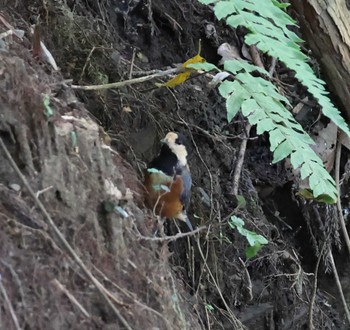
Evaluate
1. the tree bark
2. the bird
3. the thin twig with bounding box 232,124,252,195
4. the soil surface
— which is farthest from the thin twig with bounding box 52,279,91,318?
the tree bark

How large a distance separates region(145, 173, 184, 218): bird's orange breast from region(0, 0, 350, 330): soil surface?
0.05 metres

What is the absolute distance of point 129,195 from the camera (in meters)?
1.59

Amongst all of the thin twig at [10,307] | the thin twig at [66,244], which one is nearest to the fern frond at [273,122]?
the thin twig at [66,244]

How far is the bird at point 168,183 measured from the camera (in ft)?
5.84

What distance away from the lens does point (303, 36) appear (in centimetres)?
290

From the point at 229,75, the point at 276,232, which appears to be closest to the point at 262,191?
the point at 276,232

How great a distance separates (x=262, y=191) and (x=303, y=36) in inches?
33.5

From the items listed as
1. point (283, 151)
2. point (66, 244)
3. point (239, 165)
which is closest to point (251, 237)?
point (283, 151)

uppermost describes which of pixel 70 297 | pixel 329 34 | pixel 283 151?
pixel 329 34

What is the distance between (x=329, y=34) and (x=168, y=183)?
1.39m

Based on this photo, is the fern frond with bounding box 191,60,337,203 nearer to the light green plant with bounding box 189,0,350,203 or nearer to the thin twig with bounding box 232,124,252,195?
the light green plant with bounding box 189,0,350,203

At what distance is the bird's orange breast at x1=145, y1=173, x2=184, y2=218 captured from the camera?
178 centimetres

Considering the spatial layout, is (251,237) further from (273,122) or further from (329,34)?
(329,34)

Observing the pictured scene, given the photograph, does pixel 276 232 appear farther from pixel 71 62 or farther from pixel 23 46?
pixel 23 46
